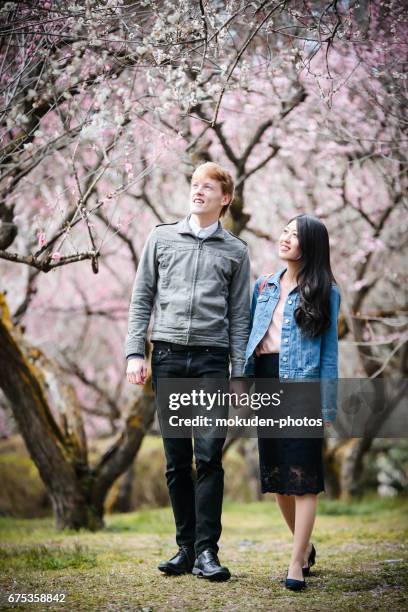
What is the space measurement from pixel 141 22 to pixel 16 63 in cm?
78

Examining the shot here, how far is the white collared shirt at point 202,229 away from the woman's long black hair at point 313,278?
1.39 feet

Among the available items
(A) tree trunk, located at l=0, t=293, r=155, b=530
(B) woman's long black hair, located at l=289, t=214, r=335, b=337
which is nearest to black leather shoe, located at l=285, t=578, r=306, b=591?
(B) woman's long black hair, located at l=289, t=214, r=335, b=337

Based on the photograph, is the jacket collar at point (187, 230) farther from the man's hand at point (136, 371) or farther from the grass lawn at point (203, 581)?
the grass lawn at point (203, 581)

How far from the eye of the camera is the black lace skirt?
3016 mm

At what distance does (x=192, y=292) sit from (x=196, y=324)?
0.16 meters

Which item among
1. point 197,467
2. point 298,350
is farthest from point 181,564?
Answer: point 298,350

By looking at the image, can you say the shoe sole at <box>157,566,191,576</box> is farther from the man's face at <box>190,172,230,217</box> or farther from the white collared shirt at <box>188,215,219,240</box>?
the man's face at <box>190,172,230,217</box>

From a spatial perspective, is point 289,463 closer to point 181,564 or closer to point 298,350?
point 298,350

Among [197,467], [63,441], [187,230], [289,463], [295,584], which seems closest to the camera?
[295,584]

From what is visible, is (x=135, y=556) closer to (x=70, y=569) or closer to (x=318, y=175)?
(x=70, y=569)

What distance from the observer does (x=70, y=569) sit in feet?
11.8

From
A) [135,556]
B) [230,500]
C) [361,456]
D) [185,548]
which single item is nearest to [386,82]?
[185,548]

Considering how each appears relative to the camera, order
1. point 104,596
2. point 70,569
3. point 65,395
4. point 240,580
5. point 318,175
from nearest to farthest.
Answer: point 104,596 → point 240,580 → point 70,569 → point 65,395 → point 318,175

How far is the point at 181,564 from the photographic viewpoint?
10.5 ft
